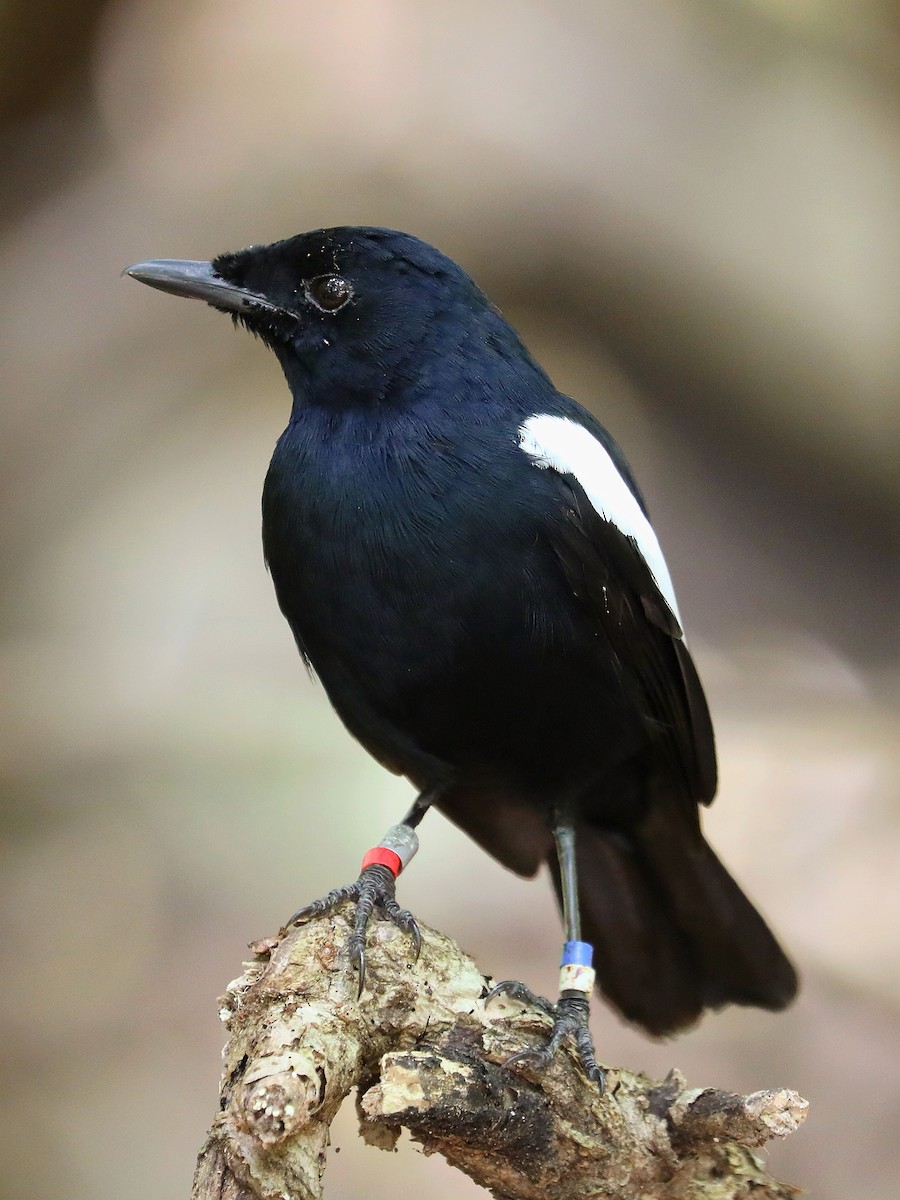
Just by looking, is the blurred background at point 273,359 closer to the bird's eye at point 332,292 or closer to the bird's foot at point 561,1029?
the bird's foot at point 561,1029

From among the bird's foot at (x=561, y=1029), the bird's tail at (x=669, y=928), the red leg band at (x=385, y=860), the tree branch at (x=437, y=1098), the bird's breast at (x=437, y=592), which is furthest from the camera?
the bird's tail at (x=669, y=928)

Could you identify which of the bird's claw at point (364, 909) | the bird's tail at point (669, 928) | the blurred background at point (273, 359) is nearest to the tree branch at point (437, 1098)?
the bird's claw at point (364, 909)

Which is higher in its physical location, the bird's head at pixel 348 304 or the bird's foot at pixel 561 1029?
the bird's head at pixel 348 304

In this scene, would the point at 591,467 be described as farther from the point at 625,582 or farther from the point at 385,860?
the point at 385,860

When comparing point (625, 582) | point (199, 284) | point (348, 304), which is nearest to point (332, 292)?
point (348, 304)

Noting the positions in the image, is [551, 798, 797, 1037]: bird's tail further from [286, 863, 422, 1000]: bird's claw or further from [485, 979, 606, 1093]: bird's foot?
[286, 863, 422, 1000]: bird's claw
